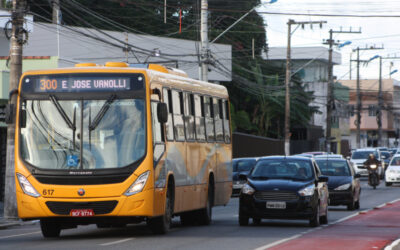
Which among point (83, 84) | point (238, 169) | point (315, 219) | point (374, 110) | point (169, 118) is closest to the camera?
point (83, 84)

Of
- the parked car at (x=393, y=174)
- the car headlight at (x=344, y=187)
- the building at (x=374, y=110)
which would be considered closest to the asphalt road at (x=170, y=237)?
the car headlight at (x=344, y=187)

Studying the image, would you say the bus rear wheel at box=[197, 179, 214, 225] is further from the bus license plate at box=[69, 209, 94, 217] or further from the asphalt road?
the bus license plate at box=[69, 209, 94, 217]

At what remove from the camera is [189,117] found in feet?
63.6

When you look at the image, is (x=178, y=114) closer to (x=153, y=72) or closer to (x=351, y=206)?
(x=153, y=72)

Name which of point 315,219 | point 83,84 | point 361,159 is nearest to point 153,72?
point 83,84

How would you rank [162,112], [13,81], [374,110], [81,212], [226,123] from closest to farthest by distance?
1. [81,212]
2. [162,112]
3. [226,123]
4. [13,81]
5. [374,110]

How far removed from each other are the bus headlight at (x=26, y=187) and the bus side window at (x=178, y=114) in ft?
10.9

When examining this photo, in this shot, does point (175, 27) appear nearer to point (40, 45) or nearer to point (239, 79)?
point (239, 79)

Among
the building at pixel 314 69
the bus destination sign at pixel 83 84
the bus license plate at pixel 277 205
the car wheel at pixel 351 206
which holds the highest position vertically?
the building at pixel 314 69

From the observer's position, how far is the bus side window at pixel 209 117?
20.9 meters

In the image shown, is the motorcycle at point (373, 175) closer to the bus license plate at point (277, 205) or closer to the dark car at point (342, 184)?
the dark car at point (342, 184)

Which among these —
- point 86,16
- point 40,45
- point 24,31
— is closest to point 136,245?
point 24,31

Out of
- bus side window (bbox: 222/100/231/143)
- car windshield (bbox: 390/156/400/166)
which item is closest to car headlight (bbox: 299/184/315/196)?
bus side window (bbox: 222/100/231/143)

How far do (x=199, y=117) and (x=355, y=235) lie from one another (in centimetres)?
Result: 443
